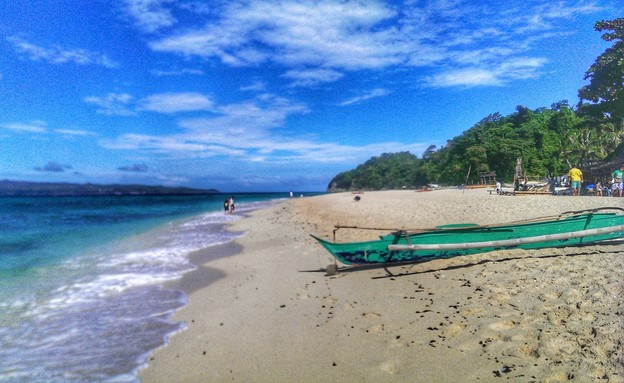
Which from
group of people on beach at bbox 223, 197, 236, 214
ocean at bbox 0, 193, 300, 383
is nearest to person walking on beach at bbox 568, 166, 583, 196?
ocean at bbox 0, 193, 300, 383

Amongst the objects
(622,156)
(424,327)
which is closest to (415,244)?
(424,327)

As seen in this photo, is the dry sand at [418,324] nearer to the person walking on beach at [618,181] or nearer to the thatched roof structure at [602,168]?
the person walking on beach at [618,181]

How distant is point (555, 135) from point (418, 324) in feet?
151

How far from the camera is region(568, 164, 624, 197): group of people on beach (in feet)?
57.4

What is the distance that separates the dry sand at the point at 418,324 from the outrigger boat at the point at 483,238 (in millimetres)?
233

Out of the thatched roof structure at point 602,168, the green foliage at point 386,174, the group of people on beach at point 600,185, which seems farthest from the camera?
the green foliage at point 386,174

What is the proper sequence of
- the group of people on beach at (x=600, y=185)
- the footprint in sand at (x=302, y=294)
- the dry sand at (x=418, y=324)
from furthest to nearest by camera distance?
the group of people on beach at (x=600, y=185) → the footprint in sand at (x=302, y=294) → the dry sand at (x=418, y=324)

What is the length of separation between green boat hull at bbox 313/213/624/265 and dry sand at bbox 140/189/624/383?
9.0 inches

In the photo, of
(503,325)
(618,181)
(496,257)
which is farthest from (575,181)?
(503,325)

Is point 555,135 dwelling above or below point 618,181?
above

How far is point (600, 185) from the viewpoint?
20.0 meters

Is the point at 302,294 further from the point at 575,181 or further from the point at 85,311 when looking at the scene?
the point at 575,181

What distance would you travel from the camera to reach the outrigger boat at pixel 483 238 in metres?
6.52

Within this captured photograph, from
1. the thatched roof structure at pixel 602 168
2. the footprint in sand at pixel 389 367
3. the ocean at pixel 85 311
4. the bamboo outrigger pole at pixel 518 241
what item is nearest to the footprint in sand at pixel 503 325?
the footprint in sand at pixel 389 367
